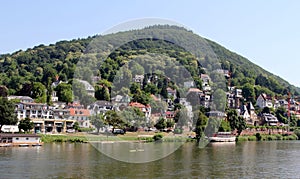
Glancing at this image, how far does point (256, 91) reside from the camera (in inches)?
2985

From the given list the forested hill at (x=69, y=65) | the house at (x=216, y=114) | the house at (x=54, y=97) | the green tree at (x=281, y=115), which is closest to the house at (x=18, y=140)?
the forested hill at (x=69, y=65)

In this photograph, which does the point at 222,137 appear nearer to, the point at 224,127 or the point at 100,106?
the point at 224,127

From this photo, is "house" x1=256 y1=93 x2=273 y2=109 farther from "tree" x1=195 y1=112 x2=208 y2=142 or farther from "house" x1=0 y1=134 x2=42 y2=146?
"house" x1=0 y1=134 x2=42 y2=146

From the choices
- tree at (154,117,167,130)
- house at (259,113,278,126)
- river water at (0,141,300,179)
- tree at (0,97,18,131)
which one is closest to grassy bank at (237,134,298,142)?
house at (259,113,278,126)

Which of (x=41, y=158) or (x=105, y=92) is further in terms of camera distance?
(x=105, y=92)

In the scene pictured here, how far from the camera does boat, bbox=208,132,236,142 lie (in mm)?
41344

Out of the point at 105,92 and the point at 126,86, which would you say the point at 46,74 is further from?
the point at 126,86

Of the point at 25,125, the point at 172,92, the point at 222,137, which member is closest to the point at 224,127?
the point at 222,137

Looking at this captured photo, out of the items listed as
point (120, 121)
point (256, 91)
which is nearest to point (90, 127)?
point (120, 121)

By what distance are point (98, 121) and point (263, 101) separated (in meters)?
40.7

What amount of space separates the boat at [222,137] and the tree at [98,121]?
37.2 ft

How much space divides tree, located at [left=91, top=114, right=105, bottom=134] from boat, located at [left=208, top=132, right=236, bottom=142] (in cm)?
1133

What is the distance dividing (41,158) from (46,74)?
134ft

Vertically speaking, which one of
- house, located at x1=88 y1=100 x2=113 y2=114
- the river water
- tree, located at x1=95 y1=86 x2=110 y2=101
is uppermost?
tree, located at x1=95 y1=86 x2=110 y2=101
